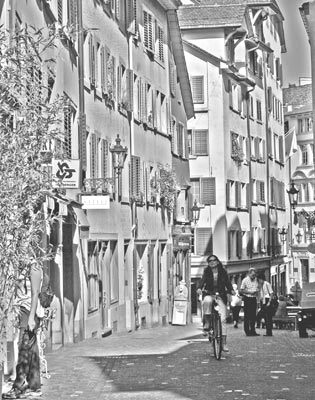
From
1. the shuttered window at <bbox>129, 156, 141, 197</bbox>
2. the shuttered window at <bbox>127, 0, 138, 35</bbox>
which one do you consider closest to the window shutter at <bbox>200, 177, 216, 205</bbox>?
the shuttered window at <bbox>127, 0, 138, 35</bbox>

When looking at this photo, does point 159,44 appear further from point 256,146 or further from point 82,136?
point 256,146

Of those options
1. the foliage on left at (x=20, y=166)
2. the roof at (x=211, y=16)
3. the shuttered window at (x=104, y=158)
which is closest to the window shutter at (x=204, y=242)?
the roof at (x=211, y=16)

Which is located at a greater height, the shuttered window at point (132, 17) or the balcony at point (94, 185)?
the shuttered window at point (132, 17)

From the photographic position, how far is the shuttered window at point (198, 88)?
54.7 m

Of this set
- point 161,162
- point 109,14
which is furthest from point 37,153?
point 161,162

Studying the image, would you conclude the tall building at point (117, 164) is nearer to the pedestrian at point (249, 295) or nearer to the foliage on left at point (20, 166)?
the pedestrian at point (249, 295)

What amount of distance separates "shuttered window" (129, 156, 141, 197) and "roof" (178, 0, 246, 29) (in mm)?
22715

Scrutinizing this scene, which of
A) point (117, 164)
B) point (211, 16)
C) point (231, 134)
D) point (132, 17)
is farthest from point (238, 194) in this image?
point (117, 164)

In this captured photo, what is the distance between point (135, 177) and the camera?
33.4m

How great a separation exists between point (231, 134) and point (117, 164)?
96.8 feet

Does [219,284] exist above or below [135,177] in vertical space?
below

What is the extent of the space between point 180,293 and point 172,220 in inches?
117

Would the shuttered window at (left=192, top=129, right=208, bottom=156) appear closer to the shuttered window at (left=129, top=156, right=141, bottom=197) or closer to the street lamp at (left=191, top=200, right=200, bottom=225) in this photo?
the street lamp at (left=191, top=200, right=200, bottom=225)

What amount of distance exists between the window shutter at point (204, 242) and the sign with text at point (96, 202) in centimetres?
3215
